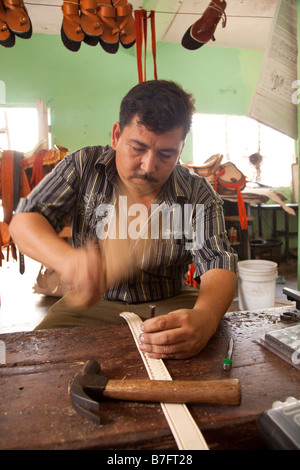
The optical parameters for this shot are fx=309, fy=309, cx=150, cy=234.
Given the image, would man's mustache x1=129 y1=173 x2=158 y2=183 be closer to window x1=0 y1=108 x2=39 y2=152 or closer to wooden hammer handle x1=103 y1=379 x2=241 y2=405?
wooden hammer handle x1=103 y1=379 x2=241 y2=405

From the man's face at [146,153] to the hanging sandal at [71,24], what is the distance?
6.45 feet

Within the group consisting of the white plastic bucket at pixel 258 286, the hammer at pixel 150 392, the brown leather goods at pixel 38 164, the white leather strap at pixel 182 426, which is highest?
the brown leather goods at pixel 38 164

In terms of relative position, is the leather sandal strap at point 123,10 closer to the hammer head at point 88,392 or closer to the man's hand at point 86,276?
the man's hand at point 86,276

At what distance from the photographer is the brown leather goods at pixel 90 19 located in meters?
2.45

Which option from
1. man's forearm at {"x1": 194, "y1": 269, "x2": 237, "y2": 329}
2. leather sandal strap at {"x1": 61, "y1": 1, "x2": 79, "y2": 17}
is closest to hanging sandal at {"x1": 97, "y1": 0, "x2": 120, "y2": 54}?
leather sandal strap at {"x1": 61, "y1": 1, "x2": 79, "y2": 17}

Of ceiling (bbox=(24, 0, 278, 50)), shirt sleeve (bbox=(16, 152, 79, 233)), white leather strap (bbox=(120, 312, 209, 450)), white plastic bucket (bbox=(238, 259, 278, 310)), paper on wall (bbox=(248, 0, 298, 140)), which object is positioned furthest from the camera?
ceiling (bbox=(24, 0, 278, 50))

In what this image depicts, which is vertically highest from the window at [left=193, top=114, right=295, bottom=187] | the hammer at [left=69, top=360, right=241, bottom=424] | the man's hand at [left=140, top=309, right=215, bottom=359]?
the window at [left=193, top=114, right=295, bottom=187]

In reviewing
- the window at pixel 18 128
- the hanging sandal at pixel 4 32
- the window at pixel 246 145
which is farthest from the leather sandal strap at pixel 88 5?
the window at pixel 246 145

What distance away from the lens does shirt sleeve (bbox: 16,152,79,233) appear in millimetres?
1172

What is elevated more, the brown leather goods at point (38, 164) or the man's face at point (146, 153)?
the brown leather goods at point (38, 164)

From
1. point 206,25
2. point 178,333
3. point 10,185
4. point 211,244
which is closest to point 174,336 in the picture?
point 178,333

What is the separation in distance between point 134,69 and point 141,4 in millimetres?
943

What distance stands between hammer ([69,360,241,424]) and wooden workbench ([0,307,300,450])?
2cm

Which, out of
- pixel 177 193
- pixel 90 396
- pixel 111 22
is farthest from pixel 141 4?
pixel 90 396
